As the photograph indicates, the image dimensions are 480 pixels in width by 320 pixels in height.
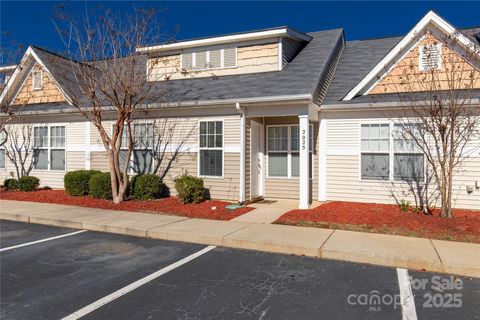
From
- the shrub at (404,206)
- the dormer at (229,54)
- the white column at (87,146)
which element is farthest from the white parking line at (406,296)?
the white column at (87,146)

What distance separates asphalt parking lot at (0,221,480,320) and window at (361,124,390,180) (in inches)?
225

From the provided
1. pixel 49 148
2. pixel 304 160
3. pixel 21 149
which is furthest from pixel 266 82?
pixel 21 149

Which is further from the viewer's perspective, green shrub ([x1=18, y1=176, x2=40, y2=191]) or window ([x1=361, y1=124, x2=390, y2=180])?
green shrub ([x1=18, y1=176, x2=40, y2=191])

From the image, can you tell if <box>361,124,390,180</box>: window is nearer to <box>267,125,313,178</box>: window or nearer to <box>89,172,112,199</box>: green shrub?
<box>267,125,313,178</box>: window

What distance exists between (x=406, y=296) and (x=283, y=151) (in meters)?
8.16

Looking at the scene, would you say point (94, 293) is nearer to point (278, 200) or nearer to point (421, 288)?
point (421, 288)

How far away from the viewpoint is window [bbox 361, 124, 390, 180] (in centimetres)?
1109

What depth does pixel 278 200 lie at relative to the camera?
41.3 ft

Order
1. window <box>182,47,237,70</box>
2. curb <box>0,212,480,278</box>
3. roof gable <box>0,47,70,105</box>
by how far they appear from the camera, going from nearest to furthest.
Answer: curb <box>0,212,480,278</box> → window <box>182,47,237,70</box> → roof gable <box>0,47,70,105</box>

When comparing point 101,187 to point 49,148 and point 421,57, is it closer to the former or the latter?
point 49,148

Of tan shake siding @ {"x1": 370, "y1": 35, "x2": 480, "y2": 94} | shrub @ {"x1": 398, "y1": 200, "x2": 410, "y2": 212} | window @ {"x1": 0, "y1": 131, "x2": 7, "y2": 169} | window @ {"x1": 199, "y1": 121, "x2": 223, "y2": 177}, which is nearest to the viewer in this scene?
shrub @ {"x1": 398, "y1": 200, "x2": 410, "y2": 212}

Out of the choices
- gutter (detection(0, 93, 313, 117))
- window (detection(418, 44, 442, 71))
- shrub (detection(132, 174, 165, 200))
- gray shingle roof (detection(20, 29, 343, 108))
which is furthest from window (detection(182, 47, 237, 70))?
window (detection(418, 44, 442, 71))

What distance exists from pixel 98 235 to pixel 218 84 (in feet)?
23.6

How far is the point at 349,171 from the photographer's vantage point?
37.8ft
